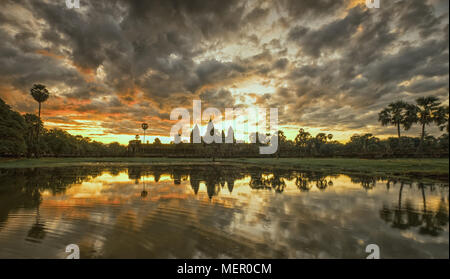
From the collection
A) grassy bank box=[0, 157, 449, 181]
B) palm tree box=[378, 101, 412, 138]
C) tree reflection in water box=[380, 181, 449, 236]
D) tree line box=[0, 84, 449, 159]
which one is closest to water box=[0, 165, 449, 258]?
tree reflection in water box=[380, 181, 449, 236]

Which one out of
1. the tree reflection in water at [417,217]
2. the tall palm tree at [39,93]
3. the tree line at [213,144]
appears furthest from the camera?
the tall palm tree at [39,93]

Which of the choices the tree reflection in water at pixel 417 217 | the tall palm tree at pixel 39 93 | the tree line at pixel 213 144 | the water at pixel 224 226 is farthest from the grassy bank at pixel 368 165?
the tall palm tree at pixel 39 93

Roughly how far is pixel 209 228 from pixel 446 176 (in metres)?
21.0

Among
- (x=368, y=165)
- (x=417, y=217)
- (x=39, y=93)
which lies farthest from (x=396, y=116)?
(x=39, y=93)

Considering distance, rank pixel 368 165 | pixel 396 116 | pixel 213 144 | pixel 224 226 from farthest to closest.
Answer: pixel 213 144, pixel 396 116, pixel 368 165, pixel 224 226

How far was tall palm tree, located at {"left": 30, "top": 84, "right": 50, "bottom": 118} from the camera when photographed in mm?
55000

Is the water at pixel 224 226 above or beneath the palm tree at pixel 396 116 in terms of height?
beneath

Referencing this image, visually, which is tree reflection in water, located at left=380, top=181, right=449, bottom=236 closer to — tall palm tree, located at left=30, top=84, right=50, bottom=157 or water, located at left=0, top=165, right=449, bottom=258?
water, located at left=0, top=165, right=449, bottom=258

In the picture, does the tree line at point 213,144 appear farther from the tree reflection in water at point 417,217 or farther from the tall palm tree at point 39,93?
the tree reflection in water at point 417,217

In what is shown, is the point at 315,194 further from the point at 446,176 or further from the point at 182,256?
the point at 446,176

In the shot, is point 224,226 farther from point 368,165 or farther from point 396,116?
point 396,116

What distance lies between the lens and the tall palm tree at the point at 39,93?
55.0 metres

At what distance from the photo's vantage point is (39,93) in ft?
182

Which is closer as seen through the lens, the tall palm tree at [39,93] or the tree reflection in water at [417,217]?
the tree reflection in water at [417,217]
